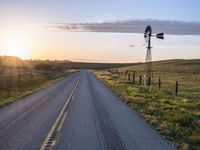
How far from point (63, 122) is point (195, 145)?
5194 mm

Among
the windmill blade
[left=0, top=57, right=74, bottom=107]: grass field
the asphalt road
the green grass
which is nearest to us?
the asphalt road

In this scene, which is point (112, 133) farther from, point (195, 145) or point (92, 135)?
point (195, 145)

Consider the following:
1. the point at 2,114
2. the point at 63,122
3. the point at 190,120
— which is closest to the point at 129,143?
the point at 63,122

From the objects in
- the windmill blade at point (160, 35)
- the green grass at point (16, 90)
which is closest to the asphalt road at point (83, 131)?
the green grass at point (16, 90)

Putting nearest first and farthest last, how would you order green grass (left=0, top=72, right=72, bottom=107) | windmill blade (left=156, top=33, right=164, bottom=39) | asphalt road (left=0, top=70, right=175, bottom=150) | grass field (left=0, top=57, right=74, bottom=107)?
asphalt road (left=0, top=70, right=175, bottom=150)
green grass (left=0, top=72, right=72, bottom=107)
grass field (left=0, top=57, right=74, bottom=107)
windmill blade (left=156, top=33, right=164, bottom=39)

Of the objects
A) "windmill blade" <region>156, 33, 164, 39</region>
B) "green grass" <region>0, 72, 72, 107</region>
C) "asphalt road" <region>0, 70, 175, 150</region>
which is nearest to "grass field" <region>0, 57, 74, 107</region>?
"green grass" <region>0, 72, 72, 107</region>

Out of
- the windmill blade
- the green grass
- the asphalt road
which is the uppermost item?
the windmill blade

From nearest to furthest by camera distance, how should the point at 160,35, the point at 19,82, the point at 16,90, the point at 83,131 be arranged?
1. the point at 83,131
2. the point at 16,90
3. the point at 160,35
4. the point at 19,82

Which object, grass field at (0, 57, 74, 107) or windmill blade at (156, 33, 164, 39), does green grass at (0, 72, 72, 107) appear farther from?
windmill blade at (156, 33, 164, 39)

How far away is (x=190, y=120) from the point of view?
46.7 ft

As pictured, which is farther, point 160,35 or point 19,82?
point 19,82

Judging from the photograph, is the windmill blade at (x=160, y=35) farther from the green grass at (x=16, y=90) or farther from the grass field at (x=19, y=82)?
the grass field at (x=19, y=82)

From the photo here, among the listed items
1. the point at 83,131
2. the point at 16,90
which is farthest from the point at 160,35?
the point at 83,131

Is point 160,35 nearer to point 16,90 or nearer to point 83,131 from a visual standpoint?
point 16,90
